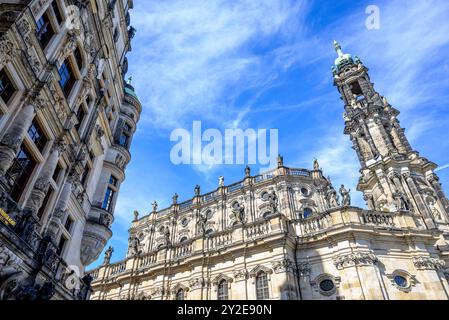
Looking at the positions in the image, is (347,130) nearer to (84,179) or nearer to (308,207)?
(308,207)

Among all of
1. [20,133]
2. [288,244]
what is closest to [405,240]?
[288,244]

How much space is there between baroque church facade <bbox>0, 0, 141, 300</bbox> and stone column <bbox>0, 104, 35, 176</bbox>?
0.11 feet

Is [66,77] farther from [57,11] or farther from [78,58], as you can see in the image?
[57,11]

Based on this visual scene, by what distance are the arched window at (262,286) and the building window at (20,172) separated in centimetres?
1616

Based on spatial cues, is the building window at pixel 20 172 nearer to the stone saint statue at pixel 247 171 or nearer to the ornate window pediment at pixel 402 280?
the ornate window pediment at pixel 402 280

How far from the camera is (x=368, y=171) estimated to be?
1396 inches

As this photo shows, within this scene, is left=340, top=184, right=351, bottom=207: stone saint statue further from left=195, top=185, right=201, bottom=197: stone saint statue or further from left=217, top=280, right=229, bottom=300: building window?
left=195, top=185, right=201, bottom=197: stone saint statue

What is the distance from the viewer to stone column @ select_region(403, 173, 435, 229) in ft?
91.4

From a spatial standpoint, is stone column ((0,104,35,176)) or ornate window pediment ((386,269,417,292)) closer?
stone column ((0,104,35,176))

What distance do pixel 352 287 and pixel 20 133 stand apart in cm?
2069

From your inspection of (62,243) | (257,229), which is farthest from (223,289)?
(62,243)

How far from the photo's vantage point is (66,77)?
55.5 ft

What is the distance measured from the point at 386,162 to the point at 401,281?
16427 mm

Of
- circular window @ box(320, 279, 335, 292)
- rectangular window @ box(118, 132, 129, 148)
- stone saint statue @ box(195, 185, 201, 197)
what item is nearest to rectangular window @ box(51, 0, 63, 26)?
rectangular window @ box(118, 132, 129, 148)
